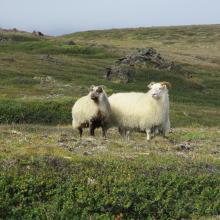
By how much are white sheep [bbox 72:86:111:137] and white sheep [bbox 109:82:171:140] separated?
565 mm

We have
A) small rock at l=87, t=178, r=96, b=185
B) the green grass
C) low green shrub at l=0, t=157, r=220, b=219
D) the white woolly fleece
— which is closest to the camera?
low green shrub at l=0, t=157, r=220, b=219

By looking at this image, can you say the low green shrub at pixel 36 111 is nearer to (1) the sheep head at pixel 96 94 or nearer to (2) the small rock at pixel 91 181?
(1) the sheep head at pixel 96 94

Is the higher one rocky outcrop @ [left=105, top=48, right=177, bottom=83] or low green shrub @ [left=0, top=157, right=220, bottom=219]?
low green shrub @ [left=0, top=157, right=220, bottom=219]

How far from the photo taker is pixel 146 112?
73.9 ft

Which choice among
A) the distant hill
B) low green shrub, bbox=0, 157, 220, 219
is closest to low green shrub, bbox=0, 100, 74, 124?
the distant hill

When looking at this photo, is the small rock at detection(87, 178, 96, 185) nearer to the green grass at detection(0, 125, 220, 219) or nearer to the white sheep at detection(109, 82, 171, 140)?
the green grass at detection(0, 125, 220, 219)

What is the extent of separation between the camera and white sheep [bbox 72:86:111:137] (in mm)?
23094

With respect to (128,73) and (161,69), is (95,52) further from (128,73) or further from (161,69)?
(128,73)

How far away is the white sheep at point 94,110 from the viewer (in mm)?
23094

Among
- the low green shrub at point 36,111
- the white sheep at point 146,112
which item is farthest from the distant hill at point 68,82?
the white sheep at point 146,112

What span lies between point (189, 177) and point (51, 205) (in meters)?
3.78

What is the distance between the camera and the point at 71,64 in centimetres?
7575

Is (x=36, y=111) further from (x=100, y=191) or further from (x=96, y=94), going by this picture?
(x=100, y=191)

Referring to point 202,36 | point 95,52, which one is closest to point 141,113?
point 95,52
